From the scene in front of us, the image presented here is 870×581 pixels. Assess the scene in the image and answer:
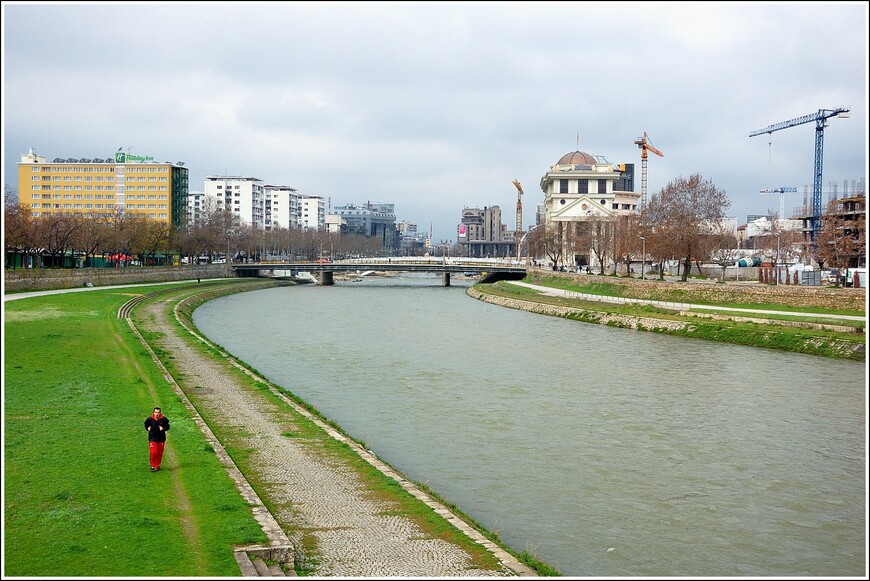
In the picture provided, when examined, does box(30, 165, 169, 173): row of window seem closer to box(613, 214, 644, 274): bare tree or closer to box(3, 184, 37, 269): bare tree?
box(3, 184, 37, 269): bare tree

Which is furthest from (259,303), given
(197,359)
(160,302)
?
(197,359)

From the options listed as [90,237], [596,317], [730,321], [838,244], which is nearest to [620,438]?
[730,321]

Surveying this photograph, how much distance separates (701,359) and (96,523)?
30.1 meters

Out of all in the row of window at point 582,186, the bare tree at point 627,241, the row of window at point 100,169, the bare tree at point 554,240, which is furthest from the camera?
the row of window at point 100,169

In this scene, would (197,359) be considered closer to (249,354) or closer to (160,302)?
(249,354)

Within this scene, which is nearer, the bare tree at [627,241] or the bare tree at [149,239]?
the bare tree at [627,241]

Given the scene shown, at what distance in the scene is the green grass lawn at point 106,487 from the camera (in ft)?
36.0

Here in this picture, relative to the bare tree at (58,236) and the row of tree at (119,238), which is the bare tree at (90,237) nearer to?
the row of tree at (119,238)

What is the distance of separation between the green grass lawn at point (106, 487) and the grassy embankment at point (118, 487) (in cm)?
2

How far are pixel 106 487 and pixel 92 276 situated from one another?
6324 centimetres

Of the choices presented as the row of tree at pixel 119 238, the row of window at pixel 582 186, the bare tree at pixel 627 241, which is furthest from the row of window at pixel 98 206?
the bare tree at pixel 627 241

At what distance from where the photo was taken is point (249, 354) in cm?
3734

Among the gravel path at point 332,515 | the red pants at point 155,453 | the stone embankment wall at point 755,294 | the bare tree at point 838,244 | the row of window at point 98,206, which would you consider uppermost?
the row of window at point 98,206

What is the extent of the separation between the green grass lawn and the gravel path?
0.86 metres
